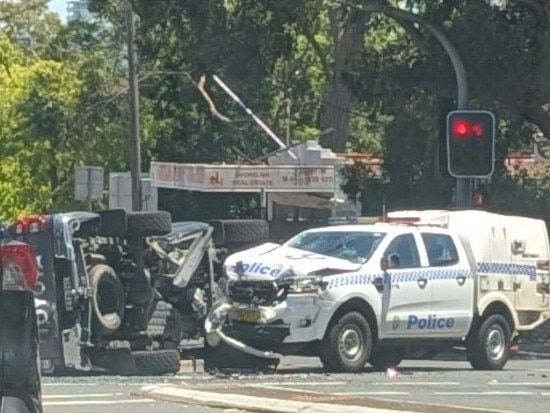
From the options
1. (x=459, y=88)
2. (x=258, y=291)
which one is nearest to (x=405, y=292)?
(x=258, y=291)

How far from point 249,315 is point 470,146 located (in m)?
4.36

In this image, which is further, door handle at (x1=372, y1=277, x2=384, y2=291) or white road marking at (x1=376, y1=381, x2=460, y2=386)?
door handle at (x1=372, y1=277, x2=384, y2=291)

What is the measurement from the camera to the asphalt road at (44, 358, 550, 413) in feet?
46.8

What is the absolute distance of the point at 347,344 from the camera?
61.8 feet

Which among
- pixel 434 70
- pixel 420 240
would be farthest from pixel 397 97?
pixel 420 240

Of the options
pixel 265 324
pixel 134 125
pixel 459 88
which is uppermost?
pixel 459 88

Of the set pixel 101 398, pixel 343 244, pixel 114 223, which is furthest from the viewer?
pixel 343 244

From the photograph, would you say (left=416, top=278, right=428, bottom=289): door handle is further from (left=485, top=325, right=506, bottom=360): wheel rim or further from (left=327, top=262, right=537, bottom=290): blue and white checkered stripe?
(left=485, top=325, right=506, bottom=360): wheel rim

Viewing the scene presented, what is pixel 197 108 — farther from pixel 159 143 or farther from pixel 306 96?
pixel 306 96

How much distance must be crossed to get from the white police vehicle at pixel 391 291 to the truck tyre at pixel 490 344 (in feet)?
0.04

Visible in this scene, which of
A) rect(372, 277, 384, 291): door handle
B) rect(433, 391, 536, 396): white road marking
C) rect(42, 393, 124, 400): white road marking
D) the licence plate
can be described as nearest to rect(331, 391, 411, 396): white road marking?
rect(433, 391, 536, 396): white road marking

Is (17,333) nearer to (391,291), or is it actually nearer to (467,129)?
(391,291)

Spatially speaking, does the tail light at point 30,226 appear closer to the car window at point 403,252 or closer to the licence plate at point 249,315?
the licence plate at point 249,315

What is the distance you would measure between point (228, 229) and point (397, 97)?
11.7 meters
